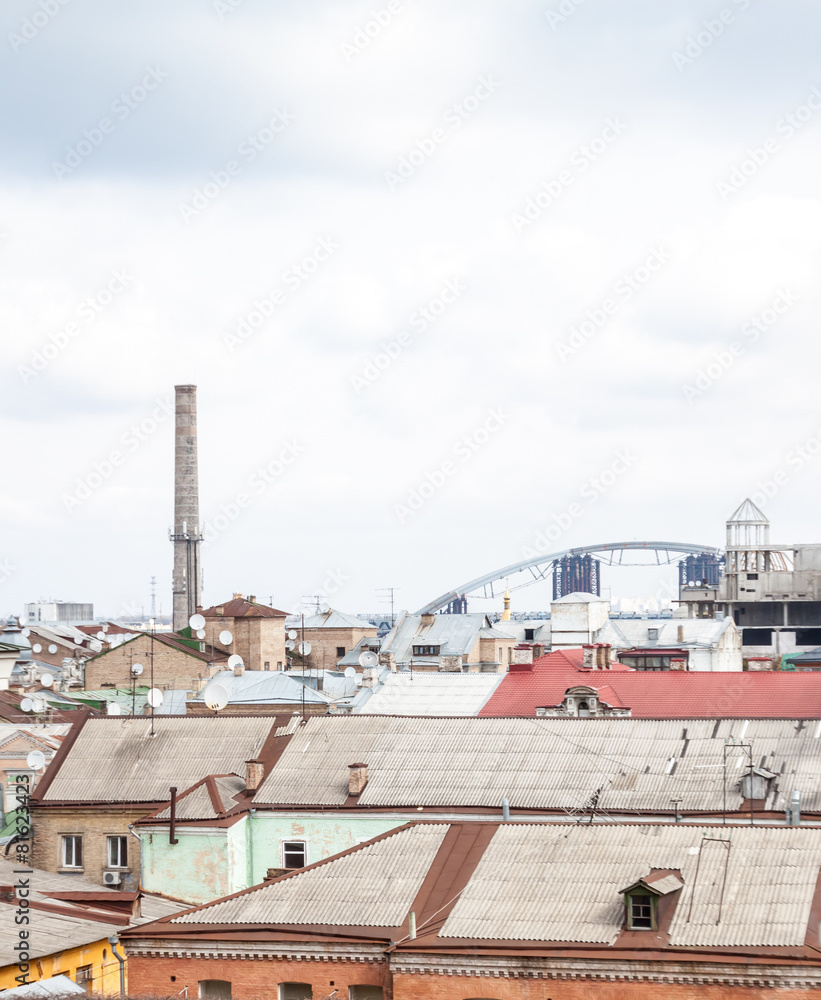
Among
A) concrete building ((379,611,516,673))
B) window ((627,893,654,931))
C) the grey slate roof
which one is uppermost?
concrete building ((379,611,516,673))

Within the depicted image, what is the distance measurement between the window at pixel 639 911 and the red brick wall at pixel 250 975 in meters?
4.83

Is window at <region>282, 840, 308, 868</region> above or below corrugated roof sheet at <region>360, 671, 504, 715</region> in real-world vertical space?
below

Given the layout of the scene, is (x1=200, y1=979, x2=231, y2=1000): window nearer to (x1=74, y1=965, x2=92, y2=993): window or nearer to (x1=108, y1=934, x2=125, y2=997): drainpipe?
(x1=108, y1=934, x2=125, y2=997): drainpipe

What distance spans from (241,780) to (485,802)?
7.49 m

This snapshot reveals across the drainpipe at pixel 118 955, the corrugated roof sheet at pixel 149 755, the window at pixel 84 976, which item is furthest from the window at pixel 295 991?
the corrugated roof sheet at pixel 149 755

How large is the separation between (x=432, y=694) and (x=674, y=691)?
10.7 meters

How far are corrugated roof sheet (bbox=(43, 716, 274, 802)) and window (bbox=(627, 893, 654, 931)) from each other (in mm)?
17982

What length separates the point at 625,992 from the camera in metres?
26.9

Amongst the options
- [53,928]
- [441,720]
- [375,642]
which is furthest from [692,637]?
[53,928]

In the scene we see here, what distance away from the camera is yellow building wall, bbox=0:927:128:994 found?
29.9 metres

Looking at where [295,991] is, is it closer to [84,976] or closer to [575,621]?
[84,976]

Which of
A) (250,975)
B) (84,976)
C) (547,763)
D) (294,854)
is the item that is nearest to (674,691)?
(547,763)

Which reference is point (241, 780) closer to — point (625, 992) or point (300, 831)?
point (300, 831)

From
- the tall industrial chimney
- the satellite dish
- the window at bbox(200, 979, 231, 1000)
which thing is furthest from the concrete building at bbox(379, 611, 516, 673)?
the window at bbox(200, 979, 231, 1000)
